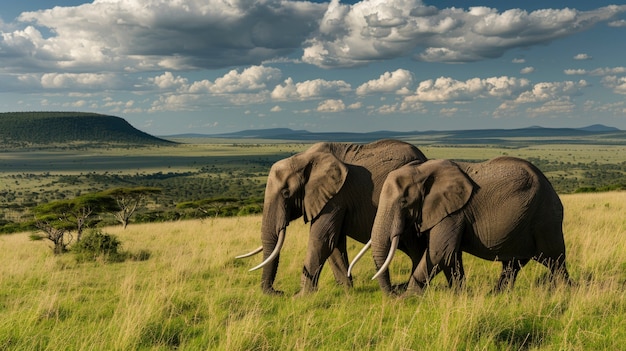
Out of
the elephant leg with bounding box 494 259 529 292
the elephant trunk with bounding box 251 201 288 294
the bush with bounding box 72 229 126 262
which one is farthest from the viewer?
the bush with bounding box 72 229 126 262

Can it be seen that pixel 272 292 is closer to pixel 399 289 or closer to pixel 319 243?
pixel 319 243

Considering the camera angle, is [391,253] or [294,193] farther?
[294,193]

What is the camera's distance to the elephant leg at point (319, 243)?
764 cm

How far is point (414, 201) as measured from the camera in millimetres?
7020

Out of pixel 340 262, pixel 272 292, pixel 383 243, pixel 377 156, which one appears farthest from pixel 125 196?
pixel 383 243

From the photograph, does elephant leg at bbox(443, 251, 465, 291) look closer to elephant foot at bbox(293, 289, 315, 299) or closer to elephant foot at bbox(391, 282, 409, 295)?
elephant foot at bbox(391, 282, 409, 295)

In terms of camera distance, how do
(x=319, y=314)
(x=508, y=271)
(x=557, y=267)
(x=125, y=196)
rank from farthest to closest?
(x=125, y=196) → (x=508, y=271) → (x=557, y=267) → (x=319, y=314)

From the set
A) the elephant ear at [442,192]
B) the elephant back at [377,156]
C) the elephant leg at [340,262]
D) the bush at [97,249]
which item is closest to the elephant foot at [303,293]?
the elephant leg at [340,262]

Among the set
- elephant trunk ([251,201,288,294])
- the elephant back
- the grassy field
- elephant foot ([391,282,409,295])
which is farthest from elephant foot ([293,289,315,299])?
the elephant back

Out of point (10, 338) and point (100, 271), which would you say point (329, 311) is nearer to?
point (10, 338)

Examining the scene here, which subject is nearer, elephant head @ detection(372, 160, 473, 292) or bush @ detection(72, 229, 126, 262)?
elephant head @ detection(372, 160, 473, 292)

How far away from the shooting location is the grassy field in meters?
5.20

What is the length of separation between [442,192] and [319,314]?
7.50ft

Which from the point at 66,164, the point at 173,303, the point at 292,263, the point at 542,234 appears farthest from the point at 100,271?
the point at 66,164
